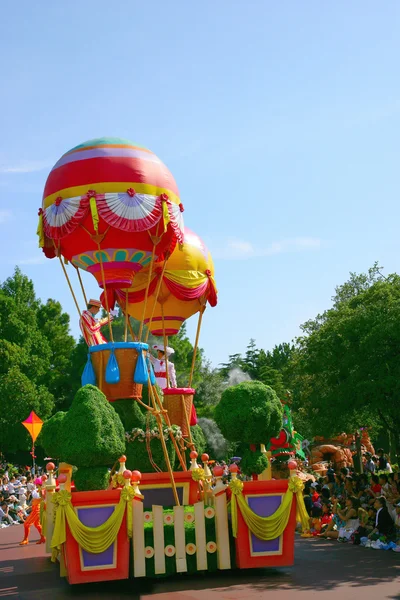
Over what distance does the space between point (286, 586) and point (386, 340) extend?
29.4 ft

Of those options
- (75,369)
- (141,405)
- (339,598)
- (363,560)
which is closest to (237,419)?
(141,405)

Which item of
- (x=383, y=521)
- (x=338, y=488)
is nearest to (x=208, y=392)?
(x=338, y=488)

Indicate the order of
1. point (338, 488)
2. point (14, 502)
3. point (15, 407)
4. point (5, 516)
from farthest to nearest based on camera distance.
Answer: point (15, 407), point (14, 502), point (5, 516), point (338, 488)

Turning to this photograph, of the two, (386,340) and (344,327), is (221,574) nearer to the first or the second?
(386,340)

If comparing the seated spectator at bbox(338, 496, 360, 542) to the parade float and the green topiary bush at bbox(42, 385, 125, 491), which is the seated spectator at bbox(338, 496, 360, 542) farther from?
the green topiary bush at bbox(42, 385, 125, 491)

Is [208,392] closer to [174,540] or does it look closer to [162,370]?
[162,370]

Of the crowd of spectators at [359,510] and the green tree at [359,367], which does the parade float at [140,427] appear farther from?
the green tree at [359,367]

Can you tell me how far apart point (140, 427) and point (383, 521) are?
173 inches

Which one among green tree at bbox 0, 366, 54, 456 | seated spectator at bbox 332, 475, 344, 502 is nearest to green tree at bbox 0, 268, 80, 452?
green tree at bbox 0, 366, 54, 456

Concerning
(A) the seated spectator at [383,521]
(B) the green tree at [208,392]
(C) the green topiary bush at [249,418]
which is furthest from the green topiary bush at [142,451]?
(B) the green tree at [208,392]

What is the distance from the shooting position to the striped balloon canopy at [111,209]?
1119cm

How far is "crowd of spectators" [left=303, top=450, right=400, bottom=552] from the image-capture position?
38.2 ft

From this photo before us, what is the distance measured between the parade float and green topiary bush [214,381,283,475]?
0.06ft

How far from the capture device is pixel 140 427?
11617 mm
